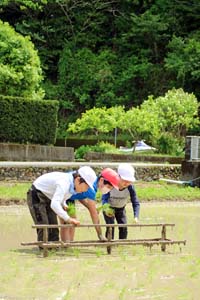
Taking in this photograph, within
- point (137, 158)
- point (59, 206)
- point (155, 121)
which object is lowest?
point (59, 206)

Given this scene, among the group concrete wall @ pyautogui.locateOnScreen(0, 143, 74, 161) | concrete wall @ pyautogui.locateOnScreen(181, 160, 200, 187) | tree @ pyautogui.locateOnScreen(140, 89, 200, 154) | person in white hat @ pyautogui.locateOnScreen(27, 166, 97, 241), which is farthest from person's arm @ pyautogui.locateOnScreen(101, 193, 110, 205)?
tree @ pyautogui.locateOnScreen(140, 89, 200, 154)

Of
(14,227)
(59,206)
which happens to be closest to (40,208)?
(59,206)

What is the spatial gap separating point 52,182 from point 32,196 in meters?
0.46

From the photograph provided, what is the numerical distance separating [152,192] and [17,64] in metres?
11.4

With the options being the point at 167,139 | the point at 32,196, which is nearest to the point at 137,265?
the point at 32,196

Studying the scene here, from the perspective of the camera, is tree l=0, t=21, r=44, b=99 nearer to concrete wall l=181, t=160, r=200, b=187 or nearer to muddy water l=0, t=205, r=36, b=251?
concrete wall l=181, t=160, r=200, b=187

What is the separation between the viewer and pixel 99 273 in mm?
7633

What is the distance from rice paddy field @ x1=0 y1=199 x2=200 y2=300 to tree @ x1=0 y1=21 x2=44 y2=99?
17640 mm

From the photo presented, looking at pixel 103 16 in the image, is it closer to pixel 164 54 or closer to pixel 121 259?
pixel 164 54

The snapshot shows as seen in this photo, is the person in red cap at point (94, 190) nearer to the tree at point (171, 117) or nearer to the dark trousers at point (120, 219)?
the dark trousers at point (120, 219)

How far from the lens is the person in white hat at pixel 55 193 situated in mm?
8555

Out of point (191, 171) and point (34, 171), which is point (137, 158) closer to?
point (191, 171)

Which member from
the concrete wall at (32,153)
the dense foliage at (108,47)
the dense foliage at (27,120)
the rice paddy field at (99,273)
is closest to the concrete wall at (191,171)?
the concrete wall at (32,153)

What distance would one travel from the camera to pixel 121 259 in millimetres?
8742
